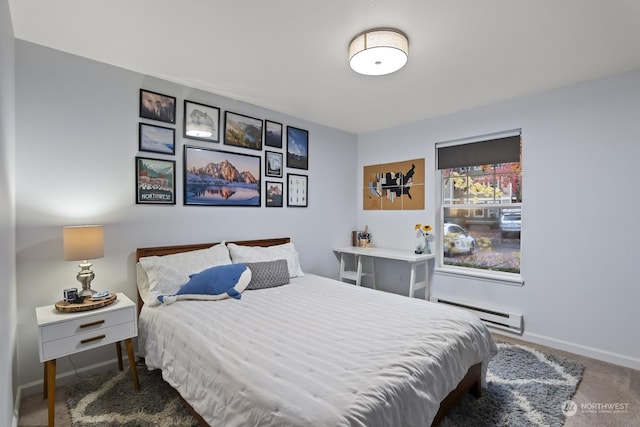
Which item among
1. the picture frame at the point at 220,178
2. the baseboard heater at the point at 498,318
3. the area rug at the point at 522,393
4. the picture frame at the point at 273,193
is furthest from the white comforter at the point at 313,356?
the picture frame at the point at 273,193

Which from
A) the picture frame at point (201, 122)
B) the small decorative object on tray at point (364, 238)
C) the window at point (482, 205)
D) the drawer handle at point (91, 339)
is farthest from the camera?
the small decorative object on tray at point (364, 238)

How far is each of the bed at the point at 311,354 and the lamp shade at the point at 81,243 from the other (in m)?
0.40

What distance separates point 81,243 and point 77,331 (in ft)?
1.90

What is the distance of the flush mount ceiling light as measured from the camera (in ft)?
6.44

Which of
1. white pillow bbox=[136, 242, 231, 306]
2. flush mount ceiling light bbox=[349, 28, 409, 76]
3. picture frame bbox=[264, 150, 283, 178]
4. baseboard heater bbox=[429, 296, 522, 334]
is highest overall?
flush mount ceiling light bbox=[349, 28, 409, 76]

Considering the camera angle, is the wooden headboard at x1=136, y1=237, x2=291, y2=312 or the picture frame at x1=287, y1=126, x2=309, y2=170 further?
the picture frame at x1=287, y1=126, x2=309, y2=170

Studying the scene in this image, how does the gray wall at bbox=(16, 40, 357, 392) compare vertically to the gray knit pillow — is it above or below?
above

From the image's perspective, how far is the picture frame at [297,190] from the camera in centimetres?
378

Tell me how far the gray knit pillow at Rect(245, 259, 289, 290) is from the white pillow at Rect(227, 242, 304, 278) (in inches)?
5.9

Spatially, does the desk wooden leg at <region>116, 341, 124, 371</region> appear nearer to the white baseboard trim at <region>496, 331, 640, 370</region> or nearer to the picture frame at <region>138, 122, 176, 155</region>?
the picture frame at <region>138, 122, 176, 155</region>

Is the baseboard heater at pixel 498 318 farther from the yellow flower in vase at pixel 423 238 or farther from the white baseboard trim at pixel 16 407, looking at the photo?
the white baseboard trim at pixel 16 407

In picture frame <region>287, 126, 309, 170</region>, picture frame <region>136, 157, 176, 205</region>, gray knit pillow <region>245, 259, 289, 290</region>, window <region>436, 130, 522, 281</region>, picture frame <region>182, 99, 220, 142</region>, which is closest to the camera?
picture frame <region>136, 157, 176, 205</region>

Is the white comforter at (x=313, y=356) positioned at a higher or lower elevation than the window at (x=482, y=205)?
lower

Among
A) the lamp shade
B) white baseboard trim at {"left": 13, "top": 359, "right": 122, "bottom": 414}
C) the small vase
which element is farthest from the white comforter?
the small vase
